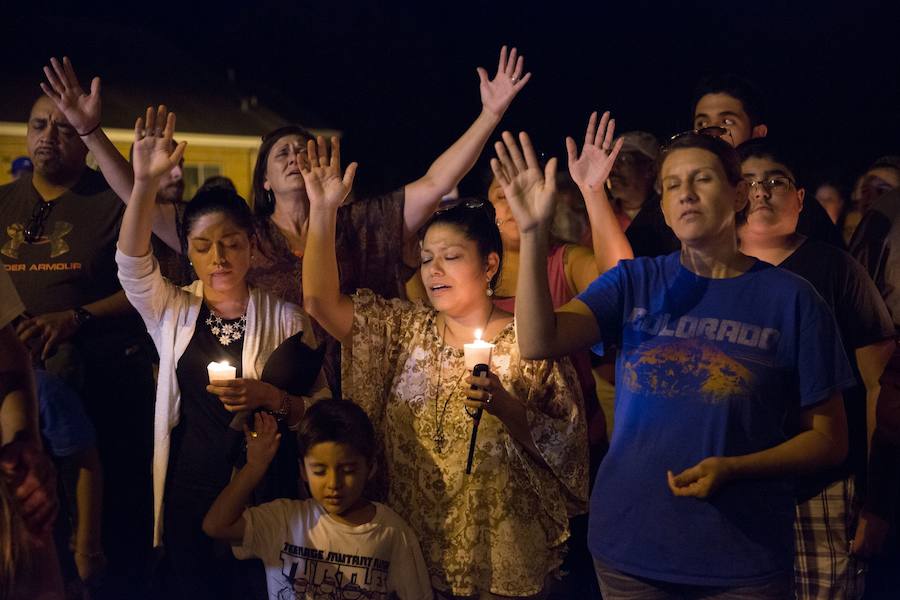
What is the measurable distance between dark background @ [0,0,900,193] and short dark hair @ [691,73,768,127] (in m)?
8.85

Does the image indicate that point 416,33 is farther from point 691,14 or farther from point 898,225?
point 898,225

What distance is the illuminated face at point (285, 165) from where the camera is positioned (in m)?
3.80

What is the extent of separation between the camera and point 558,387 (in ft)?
9.75

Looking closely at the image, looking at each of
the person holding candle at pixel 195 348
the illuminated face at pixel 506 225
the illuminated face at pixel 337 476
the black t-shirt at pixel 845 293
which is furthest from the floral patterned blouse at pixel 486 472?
the illuminated face at pixel 506 225

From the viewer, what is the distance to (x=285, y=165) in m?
3.81

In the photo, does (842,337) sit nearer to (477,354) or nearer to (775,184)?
(775,184)

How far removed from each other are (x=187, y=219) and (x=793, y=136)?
46.5ft

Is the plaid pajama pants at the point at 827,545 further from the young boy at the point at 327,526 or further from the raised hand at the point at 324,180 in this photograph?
the raised hand at the point at 324,180

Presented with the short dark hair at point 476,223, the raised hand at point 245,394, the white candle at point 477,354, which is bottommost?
the raised hand at point 245,394

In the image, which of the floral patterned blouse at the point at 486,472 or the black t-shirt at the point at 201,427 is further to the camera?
the black t-shirt at the point at 201,427

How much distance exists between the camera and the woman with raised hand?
227cm

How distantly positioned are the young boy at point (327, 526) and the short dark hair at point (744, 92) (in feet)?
6.57

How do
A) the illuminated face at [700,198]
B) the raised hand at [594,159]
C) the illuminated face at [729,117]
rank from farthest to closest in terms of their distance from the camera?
the illuminated face at [729,117], the raised hand at [594,159], the illuminated face at [700,198]

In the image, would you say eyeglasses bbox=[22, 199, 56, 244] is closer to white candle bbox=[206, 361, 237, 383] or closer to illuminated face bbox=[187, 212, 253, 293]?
illuminated face bbox=[187, 212, 253, 293]
